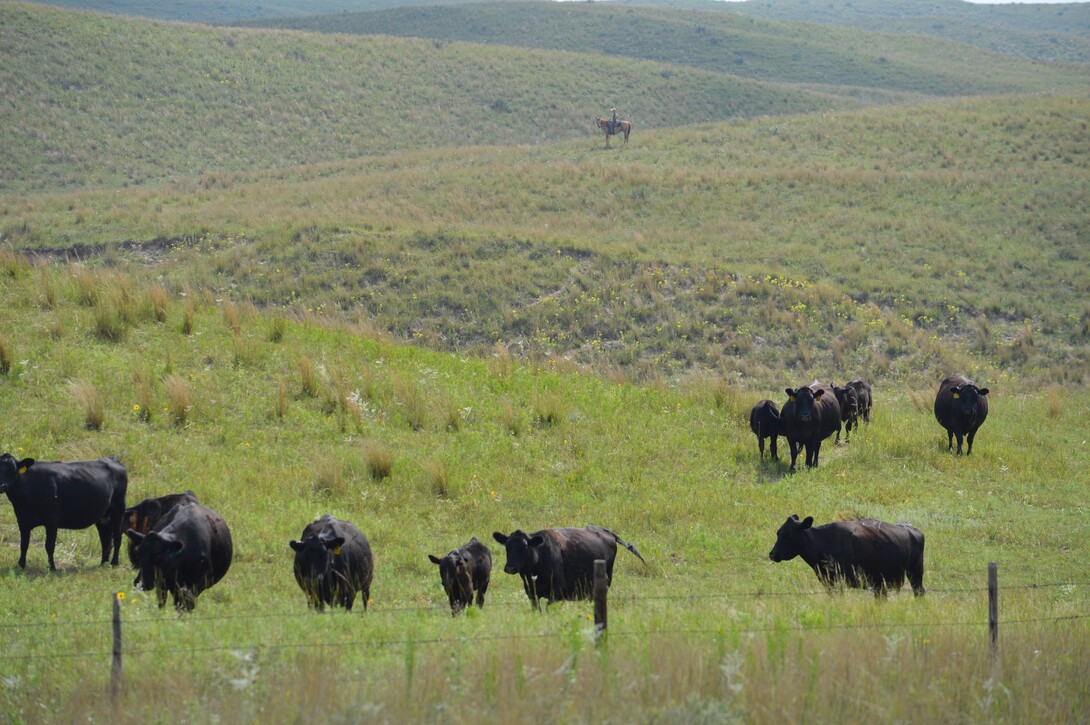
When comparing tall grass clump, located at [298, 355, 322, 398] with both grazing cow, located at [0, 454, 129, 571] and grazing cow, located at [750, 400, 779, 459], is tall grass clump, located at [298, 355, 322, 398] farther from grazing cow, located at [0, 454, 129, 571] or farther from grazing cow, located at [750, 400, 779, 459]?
grazing cow, located at [750, 400, 779, 459]

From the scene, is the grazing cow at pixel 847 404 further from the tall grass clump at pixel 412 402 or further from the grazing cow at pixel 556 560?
the grazing cow at pixel 556 560

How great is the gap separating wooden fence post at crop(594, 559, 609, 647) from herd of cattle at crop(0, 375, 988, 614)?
9.04 ft

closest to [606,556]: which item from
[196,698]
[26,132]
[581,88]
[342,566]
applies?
[342,566]

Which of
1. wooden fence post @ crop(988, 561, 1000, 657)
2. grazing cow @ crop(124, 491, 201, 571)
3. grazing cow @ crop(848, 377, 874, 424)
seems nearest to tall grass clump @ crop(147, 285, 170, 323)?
grazing cow @ crop(124, 491, 201, 571)

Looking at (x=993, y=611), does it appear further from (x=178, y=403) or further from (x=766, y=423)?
(x=178, y=403)

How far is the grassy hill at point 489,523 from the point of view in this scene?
792cm

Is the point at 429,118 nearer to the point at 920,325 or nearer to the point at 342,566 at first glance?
the point at 920,325

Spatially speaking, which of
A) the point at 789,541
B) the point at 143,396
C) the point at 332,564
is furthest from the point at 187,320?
the point at 789,541

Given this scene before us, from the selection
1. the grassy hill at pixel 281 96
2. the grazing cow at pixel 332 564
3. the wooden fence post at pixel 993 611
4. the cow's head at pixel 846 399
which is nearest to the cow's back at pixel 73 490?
the grazing cow at pixel 332 564

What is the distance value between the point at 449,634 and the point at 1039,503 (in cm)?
1230

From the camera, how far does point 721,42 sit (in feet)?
414

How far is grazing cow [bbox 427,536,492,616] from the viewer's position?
11.3 meters

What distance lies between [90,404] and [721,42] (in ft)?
391

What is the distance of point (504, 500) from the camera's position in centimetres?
1619
